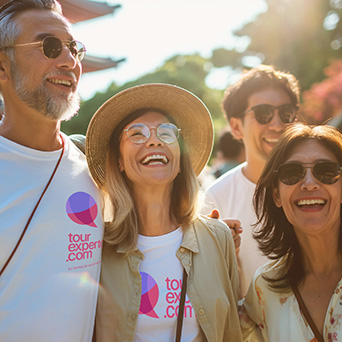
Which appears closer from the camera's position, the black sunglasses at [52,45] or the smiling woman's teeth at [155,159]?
the black sunglasses at [52,45]

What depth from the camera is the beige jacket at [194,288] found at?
2830mm

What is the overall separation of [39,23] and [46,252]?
1.55 meters

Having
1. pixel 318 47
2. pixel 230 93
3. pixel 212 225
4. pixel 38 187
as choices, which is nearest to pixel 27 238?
pixel 38 187

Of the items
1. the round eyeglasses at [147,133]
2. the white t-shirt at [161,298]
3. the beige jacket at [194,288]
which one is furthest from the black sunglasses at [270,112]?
the white t-shirt at [161,298]

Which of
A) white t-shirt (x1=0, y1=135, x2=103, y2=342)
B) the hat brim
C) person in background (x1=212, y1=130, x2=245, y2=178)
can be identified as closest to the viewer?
white t-shirt (x1=0, y1=135, x2=103, y2=342)

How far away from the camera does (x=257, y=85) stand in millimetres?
4402

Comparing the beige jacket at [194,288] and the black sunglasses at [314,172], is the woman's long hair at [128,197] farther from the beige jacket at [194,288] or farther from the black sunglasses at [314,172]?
the black sunglasses at [314,172]

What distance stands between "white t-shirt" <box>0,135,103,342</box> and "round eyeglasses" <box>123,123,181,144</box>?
541mm

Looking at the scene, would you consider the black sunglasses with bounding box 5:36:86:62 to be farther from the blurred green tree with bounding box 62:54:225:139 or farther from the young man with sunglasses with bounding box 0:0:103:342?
the blurred green tree with bounding box 62:54:225:139

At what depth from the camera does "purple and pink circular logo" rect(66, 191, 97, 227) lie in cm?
283

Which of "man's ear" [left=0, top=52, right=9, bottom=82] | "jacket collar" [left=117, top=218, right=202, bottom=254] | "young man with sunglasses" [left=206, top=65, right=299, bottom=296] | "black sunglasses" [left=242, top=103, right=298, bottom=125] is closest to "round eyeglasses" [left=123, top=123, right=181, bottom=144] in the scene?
"jacket collar" [left=117, top=218, right=202, bottom=254]

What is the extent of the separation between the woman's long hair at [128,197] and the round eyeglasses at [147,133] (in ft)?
0.56

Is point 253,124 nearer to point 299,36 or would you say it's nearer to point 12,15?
point 12,15

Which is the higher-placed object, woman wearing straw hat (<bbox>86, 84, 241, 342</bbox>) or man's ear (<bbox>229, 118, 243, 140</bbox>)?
man's ear (<bbox>229, 118, 243, 140</bbox>)
